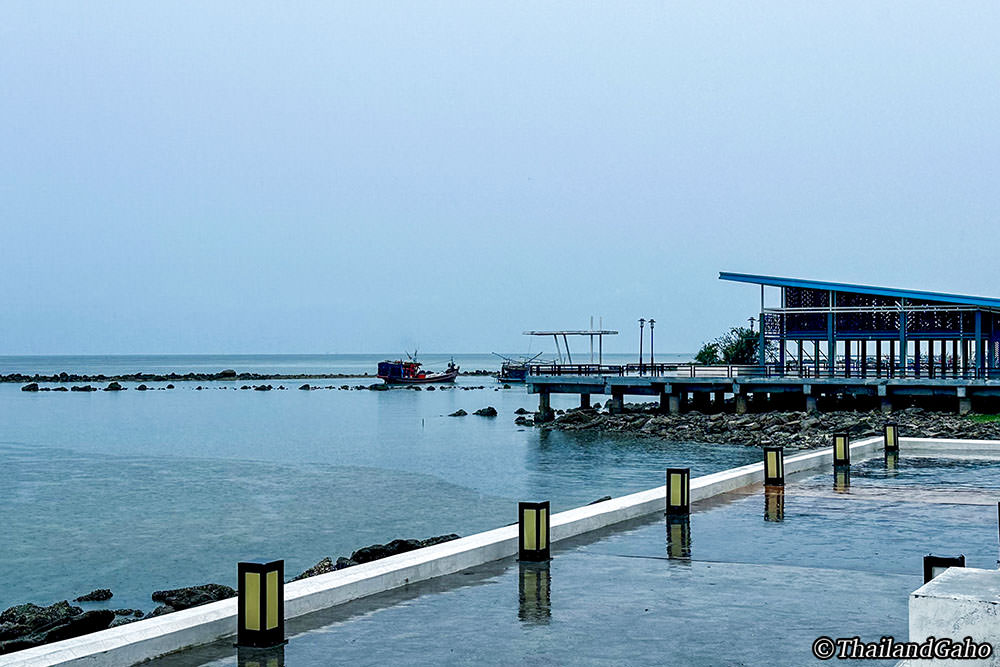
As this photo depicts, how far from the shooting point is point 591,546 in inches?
545

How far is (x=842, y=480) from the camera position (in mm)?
21719

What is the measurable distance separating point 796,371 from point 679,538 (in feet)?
128

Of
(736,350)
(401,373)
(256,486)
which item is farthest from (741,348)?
(401,373)

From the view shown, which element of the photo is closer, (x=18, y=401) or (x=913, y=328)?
(x=913, y=328)

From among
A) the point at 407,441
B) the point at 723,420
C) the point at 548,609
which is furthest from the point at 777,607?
the point at 407,441

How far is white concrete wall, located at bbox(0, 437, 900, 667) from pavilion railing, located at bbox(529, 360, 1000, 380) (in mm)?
34351

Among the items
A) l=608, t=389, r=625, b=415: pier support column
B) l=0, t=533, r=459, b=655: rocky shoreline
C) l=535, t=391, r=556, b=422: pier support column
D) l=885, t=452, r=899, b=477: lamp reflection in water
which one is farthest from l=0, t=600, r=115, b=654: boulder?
l=535, t=391, r=556, b=422: pier support column

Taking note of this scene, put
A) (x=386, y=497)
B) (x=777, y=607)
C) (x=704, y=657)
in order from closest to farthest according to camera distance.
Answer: (x=704, y=657) < (x=777, y=607) < (x=386, y=497)

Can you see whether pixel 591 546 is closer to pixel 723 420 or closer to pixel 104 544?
pixel 104 544

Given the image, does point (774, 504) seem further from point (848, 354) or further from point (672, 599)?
point (848, 354)

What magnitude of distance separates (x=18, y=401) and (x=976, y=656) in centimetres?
11371

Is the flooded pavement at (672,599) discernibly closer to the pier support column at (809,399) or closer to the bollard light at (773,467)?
the bollard light at (773,467)

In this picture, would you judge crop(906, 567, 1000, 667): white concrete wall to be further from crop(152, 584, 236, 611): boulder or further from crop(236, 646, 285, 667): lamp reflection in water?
crop(152, 584, 236, 611): boulder

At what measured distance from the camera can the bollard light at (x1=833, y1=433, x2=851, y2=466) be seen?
23.5 meters
